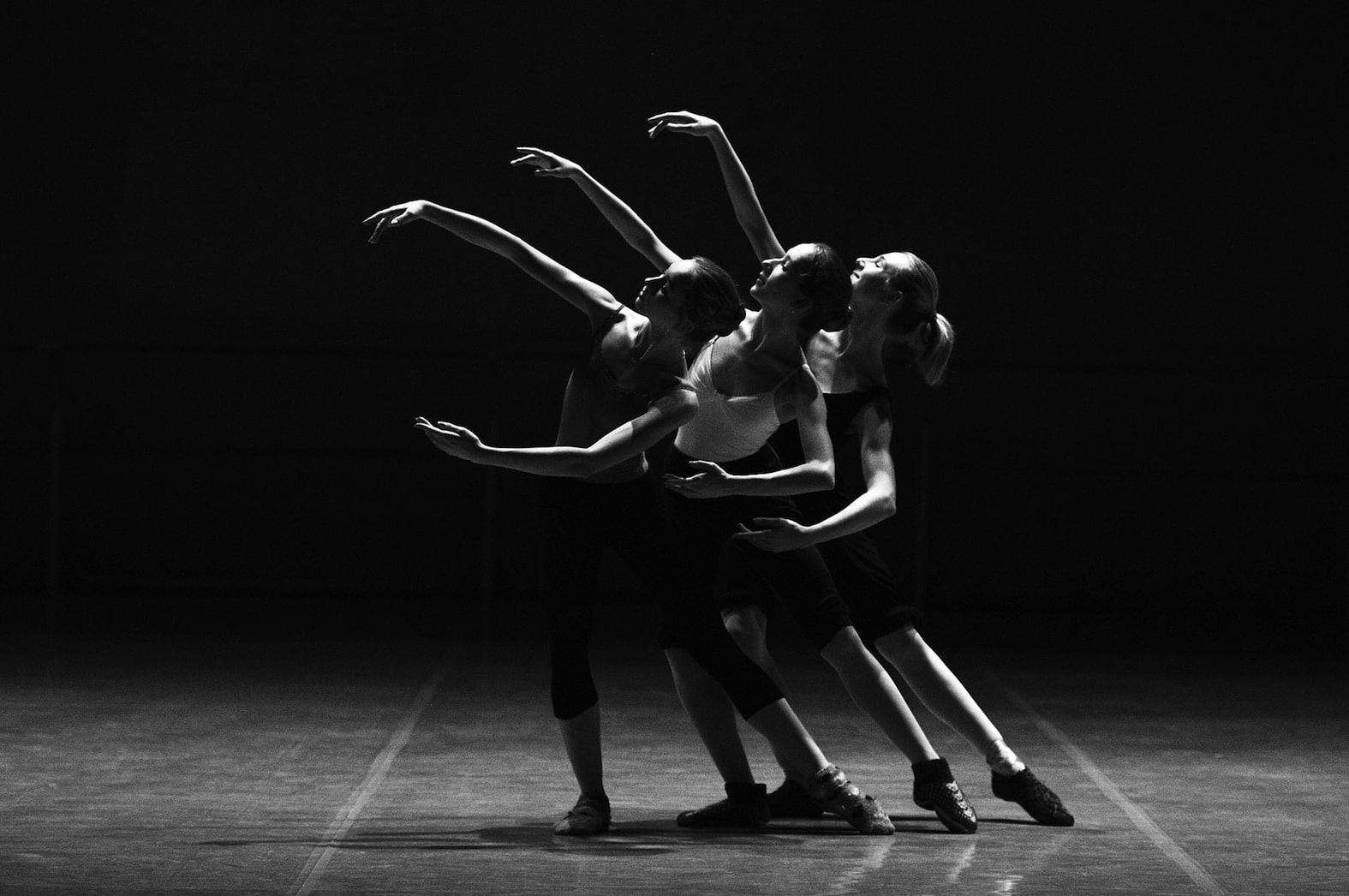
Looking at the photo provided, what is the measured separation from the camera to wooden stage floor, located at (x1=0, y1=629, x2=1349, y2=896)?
3.66 m

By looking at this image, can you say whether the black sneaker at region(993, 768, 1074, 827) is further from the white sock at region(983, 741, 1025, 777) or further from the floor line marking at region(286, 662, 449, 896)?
the floor line marking at region(286, 662, 449, 896)

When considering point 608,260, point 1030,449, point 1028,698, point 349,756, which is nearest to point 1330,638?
point 1030,449

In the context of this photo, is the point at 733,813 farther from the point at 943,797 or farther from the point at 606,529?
the point at 606,529

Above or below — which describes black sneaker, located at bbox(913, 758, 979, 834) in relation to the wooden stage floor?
above

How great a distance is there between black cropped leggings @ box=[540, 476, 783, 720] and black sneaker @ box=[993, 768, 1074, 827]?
601mm

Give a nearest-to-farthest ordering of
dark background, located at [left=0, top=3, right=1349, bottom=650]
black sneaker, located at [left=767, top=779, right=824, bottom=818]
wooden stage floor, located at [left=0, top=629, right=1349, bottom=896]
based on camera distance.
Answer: wooden stage floor, located at [left=0, top=629, right=1349, bottom=896]
black sneaker, located at [left=767, top=779, right=824, bottom=818]
dark background, located at [left=0, top=3, right=1349, bottom=650]

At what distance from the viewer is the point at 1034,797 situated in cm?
425

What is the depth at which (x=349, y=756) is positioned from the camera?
16.5 feet

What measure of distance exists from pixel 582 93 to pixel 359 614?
286cm

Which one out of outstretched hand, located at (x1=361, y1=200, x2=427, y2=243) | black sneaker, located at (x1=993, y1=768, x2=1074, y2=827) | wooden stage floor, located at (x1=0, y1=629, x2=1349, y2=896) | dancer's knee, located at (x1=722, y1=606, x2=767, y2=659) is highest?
outstretched hand, located at (x1=361, y1=200, x2=427, y2=243)

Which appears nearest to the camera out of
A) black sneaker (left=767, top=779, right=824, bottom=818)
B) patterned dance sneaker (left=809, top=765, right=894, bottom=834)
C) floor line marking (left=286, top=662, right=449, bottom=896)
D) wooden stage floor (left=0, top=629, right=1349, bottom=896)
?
floor line marking (left=286, top=662, right=449, bottom=896)

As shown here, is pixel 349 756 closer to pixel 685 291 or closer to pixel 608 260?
pixel 685 291

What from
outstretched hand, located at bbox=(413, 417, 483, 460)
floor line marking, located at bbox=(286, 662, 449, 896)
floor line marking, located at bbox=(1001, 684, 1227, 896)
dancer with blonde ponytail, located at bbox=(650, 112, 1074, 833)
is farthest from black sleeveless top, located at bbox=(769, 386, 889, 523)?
floor line marking, located at bbox=(286, 662, 449, 896)

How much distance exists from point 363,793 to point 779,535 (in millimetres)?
1326
